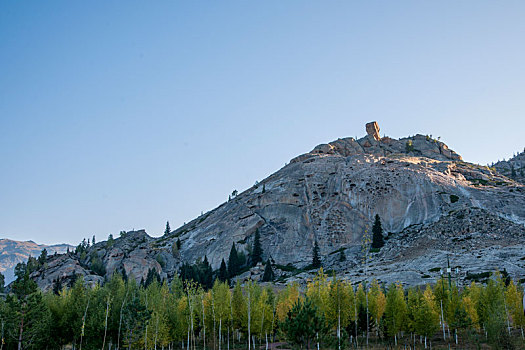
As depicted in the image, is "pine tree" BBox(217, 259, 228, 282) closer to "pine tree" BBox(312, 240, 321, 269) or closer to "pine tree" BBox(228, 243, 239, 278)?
"pine tree" BBox(228, 243, 239, 278)

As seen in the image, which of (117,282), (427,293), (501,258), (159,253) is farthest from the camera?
(159,253)

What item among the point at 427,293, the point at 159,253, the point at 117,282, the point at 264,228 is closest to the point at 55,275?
the point at 159,253

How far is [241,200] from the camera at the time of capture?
180 meters

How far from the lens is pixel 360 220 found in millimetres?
145875

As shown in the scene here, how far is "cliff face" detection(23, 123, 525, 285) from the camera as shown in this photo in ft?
365

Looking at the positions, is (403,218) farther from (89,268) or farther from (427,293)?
(89,268)

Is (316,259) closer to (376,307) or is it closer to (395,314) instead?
(376,307)

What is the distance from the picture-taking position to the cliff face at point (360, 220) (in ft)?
365

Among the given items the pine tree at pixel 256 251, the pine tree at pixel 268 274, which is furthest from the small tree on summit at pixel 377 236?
the pine tree at pixel 256 251

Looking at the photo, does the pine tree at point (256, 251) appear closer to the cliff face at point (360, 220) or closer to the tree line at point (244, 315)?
the cliff face at point (360, 220)

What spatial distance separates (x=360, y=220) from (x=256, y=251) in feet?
117

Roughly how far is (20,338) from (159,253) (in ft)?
354

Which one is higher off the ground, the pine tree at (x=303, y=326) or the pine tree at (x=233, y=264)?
the pine tree at (x=233, y=264)

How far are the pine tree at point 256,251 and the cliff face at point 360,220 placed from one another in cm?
295
